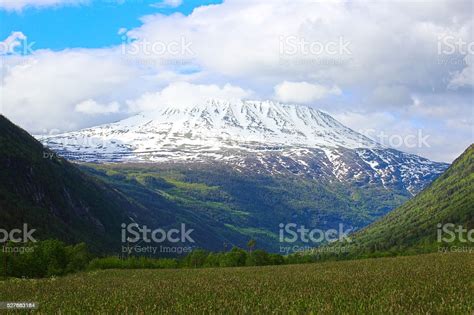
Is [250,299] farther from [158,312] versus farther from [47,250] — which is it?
[47,250]

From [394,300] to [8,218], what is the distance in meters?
187

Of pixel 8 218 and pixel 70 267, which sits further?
pixel 8 218

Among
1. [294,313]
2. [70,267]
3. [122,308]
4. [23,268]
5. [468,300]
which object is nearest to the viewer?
[294,313]

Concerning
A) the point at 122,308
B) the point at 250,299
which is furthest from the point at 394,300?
the point at 122,308

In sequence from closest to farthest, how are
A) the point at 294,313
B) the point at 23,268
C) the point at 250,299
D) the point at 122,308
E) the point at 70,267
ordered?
1. the point at 294,313
2. the point at 122,308
3. the point at 250,299
4. the point at 23,268
5. the point at 70,267

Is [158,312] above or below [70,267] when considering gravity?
above

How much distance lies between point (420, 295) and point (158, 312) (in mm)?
16551

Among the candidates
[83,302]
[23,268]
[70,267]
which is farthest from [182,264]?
[83,302]

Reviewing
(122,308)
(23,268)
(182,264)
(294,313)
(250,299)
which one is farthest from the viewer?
(182,264)

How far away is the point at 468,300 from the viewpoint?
95.7 feet

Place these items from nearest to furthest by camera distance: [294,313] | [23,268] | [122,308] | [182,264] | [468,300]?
1. [294,313]
2. [468,300]
3. [122,308]
4. [23,268]
5. [182,264]

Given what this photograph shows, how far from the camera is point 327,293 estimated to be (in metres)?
36.6

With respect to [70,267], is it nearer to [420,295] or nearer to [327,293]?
[327,293]

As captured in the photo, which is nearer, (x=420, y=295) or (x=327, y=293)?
(x=420, y=295)
